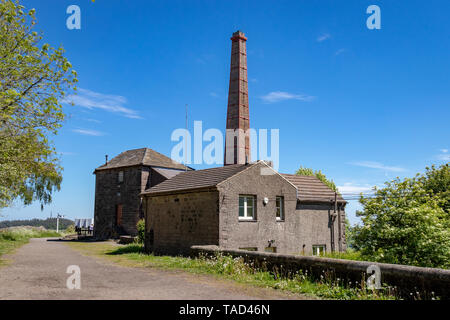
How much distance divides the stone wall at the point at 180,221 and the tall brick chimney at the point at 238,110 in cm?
1569

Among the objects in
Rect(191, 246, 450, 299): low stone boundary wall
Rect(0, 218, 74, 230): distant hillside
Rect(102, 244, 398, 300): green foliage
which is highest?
Rect(191, 246, 450, 299): low stone boundary wall

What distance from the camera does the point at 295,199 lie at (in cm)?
2141

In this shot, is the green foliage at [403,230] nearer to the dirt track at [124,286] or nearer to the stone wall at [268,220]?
the stone wall at [268,220]

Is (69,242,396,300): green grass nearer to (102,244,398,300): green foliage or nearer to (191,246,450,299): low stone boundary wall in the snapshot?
(102,244,398,300): green foliage

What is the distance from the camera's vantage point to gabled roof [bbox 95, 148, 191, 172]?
1391 inches

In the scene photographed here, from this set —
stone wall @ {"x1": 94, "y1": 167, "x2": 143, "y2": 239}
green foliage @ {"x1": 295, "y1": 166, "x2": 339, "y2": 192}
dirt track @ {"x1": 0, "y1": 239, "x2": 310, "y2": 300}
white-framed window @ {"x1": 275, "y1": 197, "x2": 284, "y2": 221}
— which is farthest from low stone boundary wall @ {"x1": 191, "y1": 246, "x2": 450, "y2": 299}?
green foliage @ {"x1": 295, "y1": 166, "x2": 339, "y2": 192}

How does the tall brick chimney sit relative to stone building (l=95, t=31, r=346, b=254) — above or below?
above

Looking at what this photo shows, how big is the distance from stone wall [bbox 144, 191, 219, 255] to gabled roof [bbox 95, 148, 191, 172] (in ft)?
43.8

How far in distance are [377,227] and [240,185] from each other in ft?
21.5

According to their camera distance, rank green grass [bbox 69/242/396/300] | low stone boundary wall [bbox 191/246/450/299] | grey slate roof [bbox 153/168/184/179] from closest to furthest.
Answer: low stone boundary wall [bbox 191/246/450/299] → green grass [bbox 69/242/396/300] → grey slate roof [bbox 153/168/184/179]

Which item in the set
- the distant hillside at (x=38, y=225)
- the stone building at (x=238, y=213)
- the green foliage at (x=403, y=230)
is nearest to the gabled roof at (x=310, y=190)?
the stone building at (x=238, y=213)

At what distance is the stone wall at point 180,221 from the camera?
1786 cm

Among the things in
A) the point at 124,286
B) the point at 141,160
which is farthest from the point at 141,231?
the point at 124,286

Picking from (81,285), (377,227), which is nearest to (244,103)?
(377,227)
